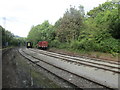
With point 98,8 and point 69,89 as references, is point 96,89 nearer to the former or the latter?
point 69,89

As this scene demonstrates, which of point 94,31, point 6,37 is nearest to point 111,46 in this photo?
point 94,31

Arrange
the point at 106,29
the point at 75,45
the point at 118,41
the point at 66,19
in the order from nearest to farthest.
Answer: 1. the point at 118,41
2. the point at 106,29
3. the point at 75,45
4. the point at 66,19

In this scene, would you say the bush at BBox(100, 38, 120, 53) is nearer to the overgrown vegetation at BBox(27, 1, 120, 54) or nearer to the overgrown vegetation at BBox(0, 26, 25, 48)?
the overgrown vegetation at BBox(27, 1, 120, 54)

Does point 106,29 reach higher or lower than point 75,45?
higher

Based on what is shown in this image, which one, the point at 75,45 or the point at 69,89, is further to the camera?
the point at 75,45

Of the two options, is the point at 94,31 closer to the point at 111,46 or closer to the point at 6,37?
the point at 111,46

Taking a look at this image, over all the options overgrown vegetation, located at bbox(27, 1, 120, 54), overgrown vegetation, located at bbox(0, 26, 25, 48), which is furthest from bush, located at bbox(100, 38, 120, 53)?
overgrown vegetation, located at bbox(0, 26, 25, 48)

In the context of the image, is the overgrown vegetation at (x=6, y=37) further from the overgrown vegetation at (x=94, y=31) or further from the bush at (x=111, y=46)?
the bush at (x=111, y=46)

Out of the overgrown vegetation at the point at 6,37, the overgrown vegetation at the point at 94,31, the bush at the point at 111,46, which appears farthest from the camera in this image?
the overgrown vegetation at the point at 6,37

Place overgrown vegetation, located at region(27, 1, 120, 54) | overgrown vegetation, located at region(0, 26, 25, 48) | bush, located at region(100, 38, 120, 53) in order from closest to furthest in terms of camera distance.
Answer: bush, located at region(100, 38, 120, 53) < overgrown vegetation, located at region(27, 1, 120, 54) < overgrown vegetation, located at region(0, 26, 25, 48)

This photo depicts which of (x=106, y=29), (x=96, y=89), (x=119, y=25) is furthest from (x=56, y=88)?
(x=106, y=29)

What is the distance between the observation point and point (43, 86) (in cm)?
494

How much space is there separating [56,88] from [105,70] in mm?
4717

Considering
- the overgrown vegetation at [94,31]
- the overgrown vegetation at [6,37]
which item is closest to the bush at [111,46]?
the overgrown vegetation at [94,31]
